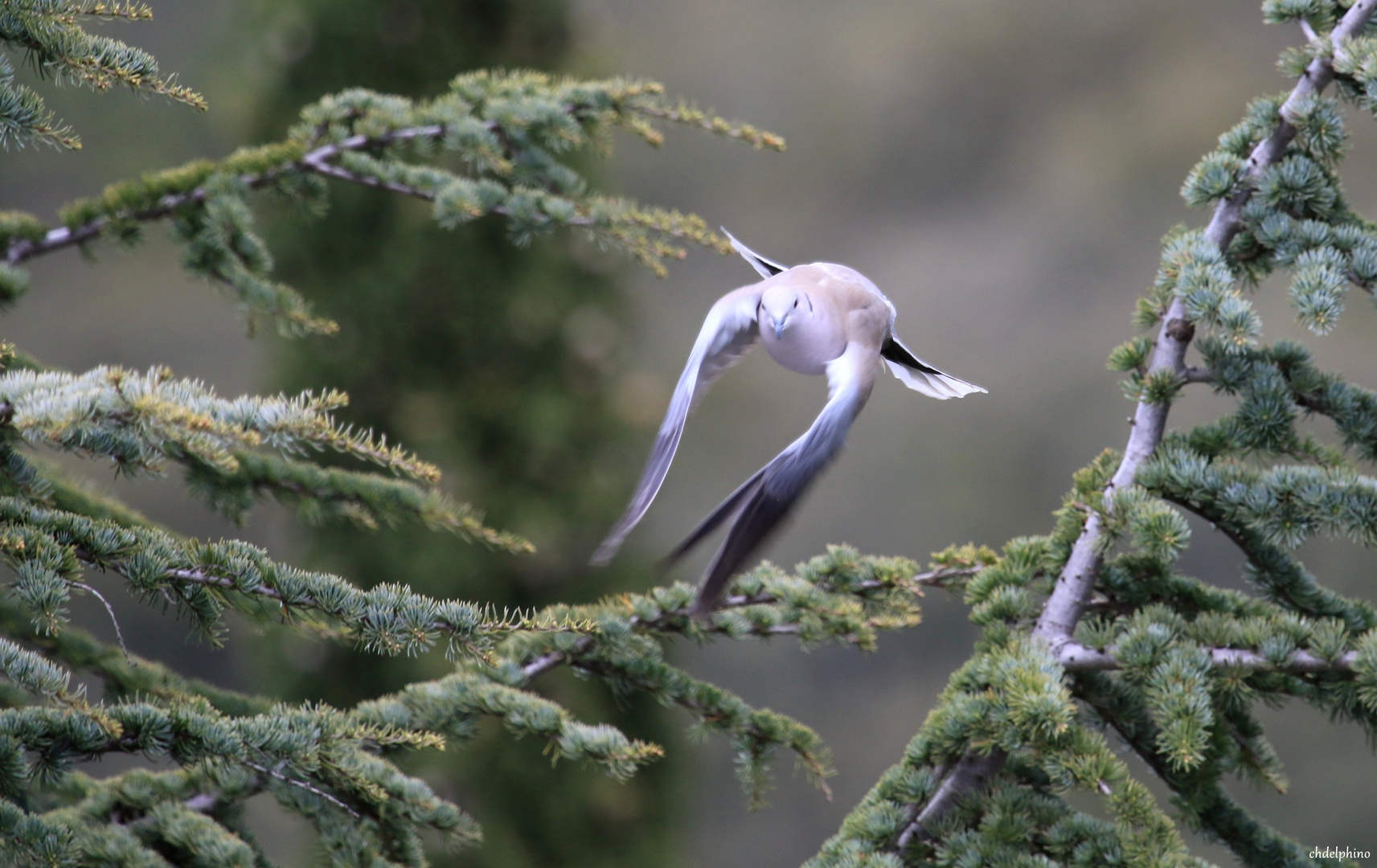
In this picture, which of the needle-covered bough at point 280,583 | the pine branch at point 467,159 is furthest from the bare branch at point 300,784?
the pine branch at point 467,159

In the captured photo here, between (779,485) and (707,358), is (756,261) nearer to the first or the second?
(707,358)

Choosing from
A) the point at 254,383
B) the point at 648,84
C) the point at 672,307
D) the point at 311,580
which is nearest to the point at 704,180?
the point at 672,307

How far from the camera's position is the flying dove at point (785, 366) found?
0.67 meters

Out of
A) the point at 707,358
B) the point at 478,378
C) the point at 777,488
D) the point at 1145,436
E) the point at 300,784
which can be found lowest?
the point at 300,784

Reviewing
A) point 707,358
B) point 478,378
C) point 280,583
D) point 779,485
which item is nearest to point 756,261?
point 707,358

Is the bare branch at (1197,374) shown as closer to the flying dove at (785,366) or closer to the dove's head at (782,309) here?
the flying dove at (785,366)

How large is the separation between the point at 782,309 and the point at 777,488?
149 mm

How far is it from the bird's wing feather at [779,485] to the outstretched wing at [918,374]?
20cm

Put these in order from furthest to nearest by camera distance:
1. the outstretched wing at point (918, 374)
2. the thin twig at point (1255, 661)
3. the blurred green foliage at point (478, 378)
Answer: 1. the blurred green foliage at point (478, 378)
2. the outstretched wing at point (918, 374)
3. the thin twig at point (1255, 661)

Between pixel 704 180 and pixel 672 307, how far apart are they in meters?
0.43

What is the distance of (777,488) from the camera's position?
Result: 2.29 ft

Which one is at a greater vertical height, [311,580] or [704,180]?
[704,180]

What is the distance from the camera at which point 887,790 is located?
84 centimetres

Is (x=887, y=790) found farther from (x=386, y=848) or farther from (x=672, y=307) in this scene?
(x=672, y=307)
